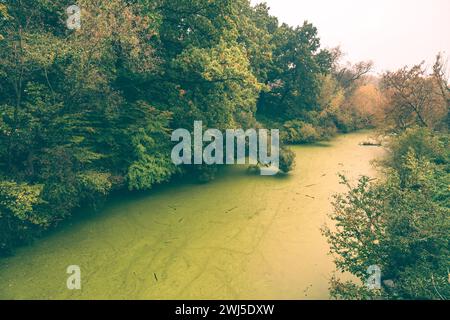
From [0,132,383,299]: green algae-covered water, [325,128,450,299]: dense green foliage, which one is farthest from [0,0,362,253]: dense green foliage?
[325,128,450,299]: dense green foliage

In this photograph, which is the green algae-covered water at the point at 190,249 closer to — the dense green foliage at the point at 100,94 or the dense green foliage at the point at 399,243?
the dense green foliage at the point at 100,94

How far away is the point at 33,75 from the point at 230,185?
6.84 meters

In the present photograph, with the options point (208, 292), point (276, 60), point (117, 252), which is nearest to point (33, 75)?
point (117, 252)

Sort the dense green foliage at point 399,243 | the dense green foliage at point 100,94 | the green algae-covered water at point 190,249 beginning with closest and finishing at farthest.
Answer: the dense green foliage at point 399,243
the green algae-covered water at point 190,249
the dense green foliage at point 100,94

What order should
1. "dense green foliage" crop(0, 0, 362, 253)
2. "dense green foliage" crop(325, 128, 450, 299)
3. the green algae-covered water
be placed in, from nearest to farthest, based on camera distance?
"dense green foliage" crop(325, 128, 450, 299)
the green algae-covered water
"dense green foliage" crop(0, 0, 362, 253)

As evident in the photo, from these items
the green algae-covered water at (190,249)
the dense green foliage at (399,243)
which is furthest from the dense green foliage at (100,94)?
the dense green foliage at (399,243)

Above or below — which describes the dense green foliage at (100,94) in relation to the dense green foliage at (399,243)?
above

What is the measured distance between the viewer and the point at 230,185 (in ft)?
37.3

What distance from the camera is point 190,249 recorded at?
23.4 feet

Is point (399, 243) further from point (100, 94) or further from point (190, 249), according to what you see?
point (100, 94)

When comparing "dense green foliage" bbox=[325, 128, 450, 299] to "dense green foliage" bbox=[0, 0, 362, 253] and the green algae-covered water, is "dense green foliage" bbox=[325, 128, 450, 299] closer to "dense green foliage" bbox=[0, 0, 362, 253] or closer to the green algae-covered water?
the green algae-covered water

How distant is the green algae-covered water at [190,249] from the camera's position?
19.0 ft

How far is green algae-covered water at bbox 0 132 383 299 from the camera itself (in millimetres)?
5793
